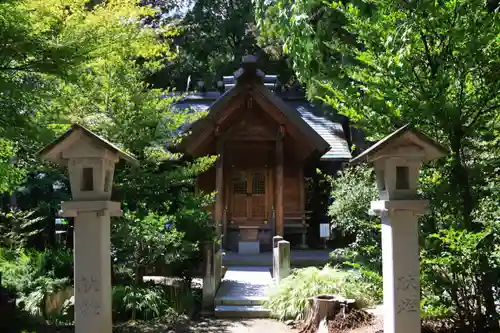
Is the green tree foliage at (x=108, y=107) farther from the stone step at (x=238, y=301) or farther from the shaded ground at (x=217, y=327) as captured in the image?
the shaded ground at (x=217, y=327)

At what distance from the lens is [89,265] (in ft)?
18.1

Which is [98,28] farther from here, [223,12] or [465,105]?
[223,12]

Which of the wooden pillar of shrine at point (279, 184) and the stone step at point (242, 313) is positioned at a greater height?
the wooden pillar of shrine at point (279, 184)

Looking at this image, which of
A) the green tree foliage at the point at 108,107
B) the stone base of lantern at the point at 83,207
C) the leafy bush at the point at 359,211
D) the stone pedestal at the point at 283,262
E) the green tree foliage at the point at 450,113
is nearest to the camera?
the stone base of lantern at the point at 83,207

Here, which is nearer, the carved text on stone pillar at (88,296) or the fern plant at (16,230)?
the carved text on stone pillar at (88,296)

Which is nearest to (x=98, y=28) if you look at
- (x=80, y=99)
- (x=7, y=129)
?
(x=7, y=129)

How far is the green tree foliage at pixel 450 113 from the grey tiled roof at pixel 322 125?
8.71m

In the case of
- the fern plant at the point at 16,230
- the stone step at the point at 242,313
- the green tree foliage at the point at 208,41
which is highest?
the green tree foliage at the point at 208,41

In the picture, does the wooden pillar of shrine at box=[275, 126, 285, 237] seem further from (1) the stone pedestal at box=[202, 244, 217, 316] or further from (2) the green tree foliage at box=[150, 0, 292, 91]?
(2) the green tree foliage at box=[150, 0, 292, 91]

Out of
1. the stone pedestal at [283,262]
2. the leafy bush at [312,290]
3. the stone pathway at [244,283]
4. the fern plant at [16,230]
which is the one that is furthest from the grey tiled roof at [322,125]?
the leafy bush at [312,290]

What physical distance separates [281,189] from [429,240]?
29.9 ft

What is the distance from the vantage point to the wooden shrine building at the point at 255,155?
560 inches

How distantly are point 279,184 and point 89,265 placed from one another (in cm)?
984

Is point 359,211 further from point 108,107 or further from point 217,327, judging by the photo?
point 108,107
